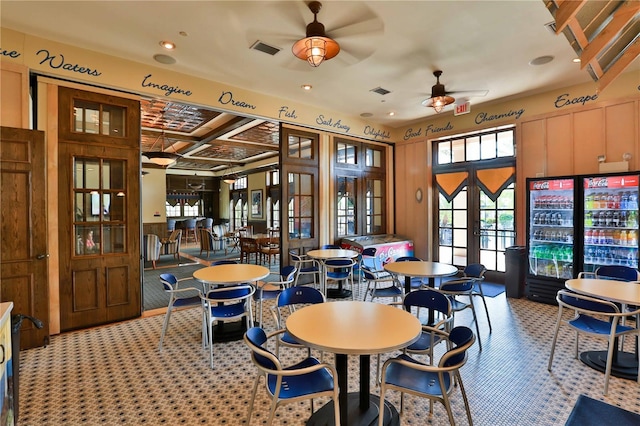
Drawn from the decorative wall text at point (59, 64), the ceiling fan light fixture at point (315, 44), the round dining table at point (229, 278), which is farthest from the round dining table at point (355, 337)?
the decorative wall text at point (59, 64)

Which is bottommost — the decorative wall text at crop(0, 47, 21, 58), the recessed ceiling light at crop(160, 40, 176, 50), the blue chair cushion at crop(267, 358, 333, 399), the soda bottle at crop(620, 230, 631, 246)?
the blue chair cushion at crop(267, 358, 333, 399)

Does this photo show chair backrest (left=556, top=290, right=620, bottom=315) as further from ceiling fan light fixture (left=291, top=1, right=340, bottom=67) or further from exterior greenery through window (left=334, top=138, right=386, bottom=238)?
exterior greenery through window (left=334, top=138, right=386, bottom=238)

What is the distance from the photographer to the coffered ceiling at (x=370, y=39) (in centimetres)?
311

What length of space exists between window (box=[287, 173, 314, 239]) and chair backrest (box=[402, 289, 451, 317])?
366 centimetres

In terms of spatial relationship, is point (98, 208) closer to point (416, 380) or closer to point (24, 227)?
point (24, 227)

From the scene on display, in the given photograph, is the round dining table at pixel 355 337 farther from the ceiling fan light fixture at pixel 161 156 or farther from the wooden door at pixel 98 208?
the ceiling fan light fixture at pixel 161 156

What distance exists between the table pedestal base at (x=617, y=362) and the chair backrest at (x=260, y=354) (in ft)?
10.7

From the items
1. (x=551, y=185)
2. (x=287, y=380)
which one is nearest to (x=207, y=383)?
(x=287, y=380)

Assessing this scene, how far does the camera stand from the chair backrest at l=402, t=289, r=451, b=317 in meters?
2.65

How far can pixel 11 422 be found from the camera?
2072 millimetres

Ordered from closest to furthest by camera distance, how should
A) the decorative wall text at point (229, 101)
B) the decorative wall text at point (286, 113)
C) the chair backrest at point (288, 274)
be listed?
the chair backrest at point (288, 274)
the decorative wall text at point (229, 101)
the decorative wall text at point (286, 113)

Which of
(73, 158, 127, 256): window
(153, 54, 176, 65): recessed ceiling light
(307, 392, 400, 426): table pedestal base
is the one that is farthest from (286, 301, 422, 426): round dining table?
(153, 54, 176, 65): recessed ceiling light

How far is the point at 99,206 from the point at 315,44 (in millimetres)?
3563

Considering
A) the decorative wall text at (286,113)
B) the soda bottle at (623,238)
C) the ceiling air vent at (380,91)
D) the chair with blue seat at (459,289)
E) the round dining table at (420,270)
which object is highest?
the ceiling air vent at (380,91)
